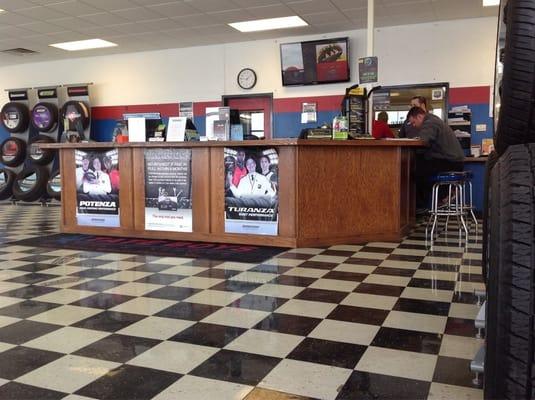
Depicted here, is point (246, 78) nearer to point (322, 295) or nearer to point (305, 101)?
point (305, 101)

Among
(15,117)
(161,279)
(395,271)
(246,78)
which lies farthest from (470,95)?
(15,117)

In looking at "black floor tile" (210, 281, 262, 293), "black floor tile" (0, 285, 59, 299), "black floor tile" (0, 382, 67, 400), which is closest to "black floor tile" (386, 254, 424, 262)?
"black floor tile" (210, 281, 262, 293)

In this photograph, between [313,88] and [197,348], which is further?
[313,88]

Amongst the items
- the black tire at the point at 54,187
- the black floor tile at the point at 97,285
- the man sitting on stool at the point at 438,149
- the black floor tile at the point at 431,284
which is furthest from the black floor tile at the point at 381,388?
the black tire at the point at 54,187

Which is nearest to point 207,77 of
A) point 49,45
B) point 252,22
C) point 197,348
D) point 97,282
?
point 252,22

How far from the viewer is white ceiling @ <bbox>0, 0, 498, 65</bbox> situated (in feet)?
23.0

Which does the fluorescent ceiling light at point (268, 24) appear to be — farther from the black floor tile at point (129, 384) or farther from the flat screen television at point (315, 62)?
the black floor tile at point (129, 384)

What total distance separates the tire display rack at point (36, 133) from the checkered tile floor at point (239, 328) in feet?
21.4

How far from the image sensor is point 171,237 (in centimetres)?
522

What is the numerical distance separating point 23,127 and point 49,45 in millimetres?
2336

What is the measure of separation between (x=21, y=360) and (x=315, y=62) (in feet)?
24.4

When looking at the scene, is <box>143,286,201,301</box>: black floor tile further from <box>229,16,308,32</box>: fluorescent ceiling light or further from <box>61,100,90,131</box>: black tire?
<box>61,100,90,131</box>: black tire

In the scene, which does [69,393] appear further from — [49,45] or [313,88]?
[49,45]

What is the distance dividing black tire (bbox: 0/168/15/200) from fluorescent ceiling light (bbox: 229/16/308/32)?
5.95 meters
